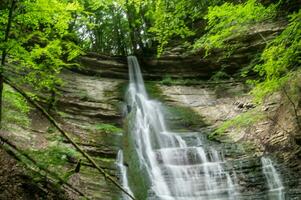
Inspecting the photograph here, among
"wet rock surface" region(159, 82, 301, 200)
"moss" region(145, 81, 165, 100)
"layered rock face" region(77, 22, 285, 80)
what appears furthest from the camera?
"layered rock face" region(77, 22, 285, 80)

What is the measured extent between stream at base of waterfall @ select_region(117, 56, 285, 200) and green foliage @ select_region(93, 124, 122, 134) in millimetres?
704

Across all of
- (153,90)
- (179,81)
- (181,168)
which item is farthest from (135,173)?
(179,81)

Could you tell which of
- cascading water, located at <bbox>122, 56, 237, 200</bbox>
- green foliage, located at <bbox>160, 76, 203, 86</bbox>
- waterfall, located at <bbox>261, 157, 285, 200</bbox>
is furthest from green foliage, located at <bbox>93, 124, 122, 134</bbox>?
green foliage, located at <bbox>160, 76, 203, 86</bbox>

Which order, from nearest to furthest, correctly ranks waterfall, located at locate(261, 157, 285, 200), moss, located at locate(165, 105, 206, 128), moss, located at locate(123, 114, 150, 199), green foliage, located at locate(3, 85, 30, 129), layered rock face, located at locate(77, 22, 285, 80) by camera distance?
green foliage, located at locate(3, 85, 30, 129) < moss, located at locate(123, 114, 150, 199) < waterfall, located at locate(261, 157, 285, 200) < moss, located at locate(165, 105, 206, 128) < layered rock face, located at locate(77, 22, 285, 80)

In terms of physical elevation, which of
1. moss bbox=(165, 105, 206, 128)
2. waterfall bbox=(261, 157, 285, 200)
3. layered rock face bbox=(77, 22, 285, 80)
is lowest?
waterfall bbox=(261, 157, 285, 200)

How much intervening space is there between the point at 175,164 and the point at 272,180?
11.8 feet

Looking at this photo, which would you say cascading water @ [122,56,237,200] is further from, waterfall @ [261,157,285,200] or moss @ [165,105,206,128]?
waterfall @ [261,157,285,200]

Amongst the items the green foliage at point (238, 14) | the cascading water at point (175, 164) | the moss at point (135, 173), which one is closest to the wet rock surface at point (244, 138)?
the cascading water at point (175, 164)

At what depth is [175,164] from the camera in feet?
47.4

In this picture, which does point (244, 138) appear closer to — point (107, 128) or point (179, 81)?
point (107, 128)

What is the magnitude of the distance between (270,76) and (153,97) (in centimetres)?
1178

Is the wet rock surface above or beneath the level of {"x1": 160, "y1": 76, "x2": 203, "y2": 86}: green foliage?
beneath

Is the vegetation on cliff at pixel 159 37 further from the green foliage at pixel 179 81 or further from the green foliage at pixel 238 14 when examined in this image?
the green foliage at pixel 179 81

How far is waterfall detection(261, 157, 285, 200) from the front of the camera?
1277cm
